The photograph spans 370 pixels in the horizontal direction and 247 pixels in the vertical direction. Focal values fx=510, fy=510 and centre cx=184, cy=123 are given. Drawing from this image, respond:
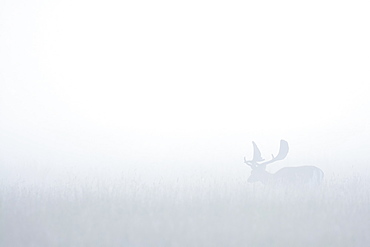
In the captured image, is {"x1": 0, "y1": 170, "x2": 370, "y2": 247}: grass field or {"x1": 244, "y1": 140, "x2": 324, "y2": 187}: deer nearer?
{"x1": 0, "y1": 170, "x2": 370, "y2": 247}: grass field

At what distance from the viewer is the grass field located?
7426 millimetres

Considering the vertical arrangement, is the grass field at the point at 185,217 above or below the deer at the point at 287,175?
below

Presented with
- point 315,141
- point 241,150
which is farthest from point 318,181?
point 315,141

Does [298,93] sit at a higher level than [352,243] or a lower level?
higher

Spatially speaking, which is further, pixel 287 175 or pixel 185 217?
pixel 287 175

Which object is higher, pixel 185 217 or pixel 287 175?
pixel 287 175

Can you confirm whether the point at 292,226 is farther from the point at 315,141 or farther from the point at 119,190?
the point at 315,141

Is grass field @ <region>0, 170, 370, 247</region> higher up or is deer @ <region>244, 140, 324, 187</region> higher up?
deer @ <region>244, 140, 324, 187</region>

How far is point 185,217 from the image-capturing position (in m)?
8.28

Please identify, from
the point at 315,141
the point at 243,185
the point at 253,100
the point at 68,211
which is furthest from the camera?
the point at 253,100

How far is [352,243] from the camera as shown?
7.37 meters

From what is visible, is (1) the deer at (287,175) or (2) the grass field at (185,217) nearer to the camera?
(2) the grass field at (185,217)

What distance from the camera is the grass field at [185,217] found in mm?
7426

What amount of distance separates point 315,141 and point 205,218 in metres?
27.3
